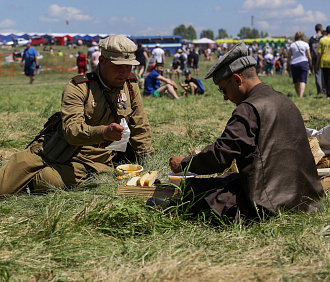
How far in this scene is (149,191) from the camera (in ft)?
11.1

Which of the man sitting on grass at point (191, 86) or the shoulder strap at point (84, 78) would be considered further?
the man sitting on grass at point (191, 86)

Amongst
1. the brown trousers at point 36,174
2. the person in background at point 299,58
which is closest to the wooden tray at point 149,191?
the brown trousers at point 36,174

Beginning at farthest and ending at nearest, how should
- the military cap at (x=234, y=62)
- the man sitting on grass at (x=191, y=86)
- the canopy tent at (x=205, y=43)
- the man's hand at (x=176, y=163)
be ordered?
the canopy tent at (x=205, y=43) < the man sitting on grass at (x=191, y=86) < the man's hand at (x=176, y=163) < the military cap at (x=234, y=62)

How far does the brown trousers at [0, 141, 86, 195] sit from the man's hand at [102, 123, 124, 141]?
64 centimetres

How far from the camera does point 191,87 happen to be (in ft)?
41.7

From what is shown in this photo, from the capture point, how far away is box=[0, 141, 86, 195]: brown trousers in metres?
3.88

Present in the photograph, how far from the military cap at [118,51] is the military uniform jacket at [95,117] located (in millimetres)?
316

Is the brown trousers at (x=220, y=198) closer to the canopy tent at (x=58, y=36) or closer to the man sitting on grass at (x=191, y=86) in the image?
the man sitting on grass at (x=191, y=86)

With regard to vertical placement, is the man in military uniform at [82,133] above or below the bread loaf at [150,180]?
above

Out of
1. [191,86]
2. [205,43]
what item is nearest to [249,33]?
[205,43]

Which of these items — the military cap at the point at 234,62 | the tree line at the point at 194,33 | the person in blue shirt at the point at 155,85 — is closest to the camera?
the military cap at the point at 234,62

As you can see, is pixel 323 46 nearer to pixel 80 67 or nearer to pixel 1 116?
pixel 1 116

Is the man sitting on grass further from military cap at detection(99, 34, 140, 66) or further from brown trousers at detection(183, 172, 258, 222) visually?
brown trousers at detection(183, 172, 258, 222)

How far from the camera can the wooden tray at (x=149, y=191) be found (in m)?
3.32
